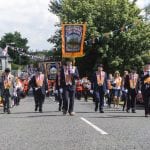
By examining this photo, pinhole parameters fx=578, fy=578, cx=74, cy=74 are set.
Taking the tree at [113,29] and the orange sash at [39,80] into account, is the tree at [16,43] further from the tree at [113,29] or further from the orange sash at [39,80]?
the orange sash at [39,80]

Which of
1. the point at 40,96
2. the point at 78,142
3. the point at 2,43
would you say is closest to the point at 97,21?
the point at 40,96

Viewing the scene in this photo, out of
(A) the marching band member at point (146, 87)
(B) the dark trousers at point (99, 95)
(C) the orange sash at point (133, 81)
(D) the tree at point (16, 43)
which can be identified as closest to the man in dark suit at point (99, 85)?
(B) the dark trousers at point (99, 95)

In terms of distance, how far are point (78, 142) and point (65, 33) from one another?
81.5 ft

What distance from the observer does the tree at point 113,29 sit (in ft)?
192

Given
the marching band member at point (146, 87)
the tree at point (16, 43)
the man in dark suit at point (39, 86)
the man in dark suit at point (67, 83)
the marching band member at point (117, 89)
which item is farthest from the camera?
the tree at point (16, 43)

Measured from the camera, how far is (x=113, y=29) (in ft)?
196

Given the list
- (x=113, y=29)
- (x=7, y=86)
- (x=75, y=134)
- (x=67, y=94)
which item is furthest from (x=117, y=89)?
(x=113, y=29)

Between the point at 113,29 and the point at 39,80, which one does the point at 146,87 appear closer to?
the point at 39,80

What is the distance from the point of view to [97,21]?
2350 inches

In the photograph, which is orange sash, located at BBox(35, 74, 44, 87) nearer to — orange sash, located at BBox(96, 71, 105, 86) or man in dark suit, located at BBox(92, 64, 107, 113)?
man in dark suit, located at BBox(92, 64, 107, 113)

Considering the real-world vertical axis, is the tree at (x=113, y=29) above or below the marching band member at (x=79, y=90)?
above

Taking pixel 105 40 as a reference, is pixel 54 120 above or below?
below

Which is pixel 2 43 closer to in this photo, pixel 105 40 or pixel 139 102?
pixel 105 40

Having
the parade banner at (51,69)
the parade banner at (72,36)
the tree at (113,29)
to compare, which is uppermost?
the tree at (113,29)
